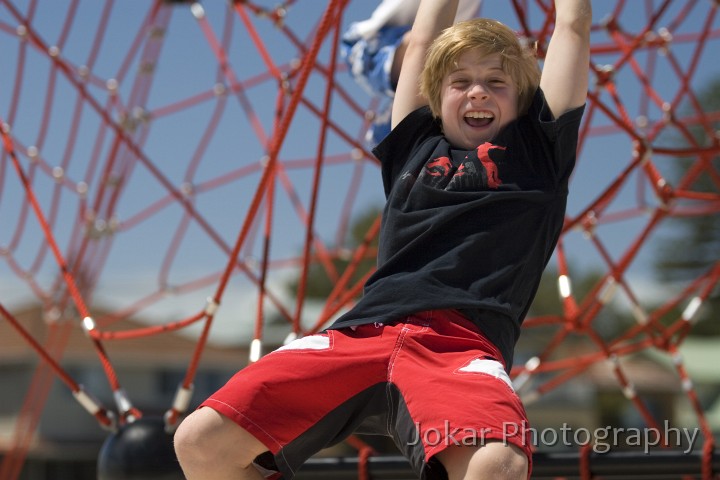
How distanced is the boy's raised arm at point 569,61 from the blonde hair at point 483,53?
0.02m

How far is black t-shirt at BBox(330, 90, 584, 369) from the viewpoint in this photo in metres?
0.83

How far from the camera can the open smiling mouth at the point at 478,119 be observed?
0.88 meters

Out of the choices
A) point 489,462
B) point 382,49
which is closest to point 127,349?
point 382,49

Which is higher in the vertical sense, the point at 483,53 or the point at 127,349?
the point at 127,349

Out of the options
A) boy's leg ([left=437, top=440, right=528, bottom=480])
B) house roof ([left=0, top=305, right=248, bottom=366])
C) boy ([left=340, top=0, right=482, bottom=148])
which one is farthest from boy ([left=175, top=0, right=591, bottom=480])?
house roof ([left=0, top=305, right=248, bottom=366])

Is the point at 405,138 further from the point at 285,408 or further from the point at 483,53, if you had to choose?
the point at 285,408

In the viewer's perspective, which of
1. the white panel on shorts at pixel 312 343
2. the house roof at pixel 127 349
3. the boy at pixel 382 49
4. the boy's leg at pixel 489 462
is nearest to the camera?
the boy's leg at pixel 489 462

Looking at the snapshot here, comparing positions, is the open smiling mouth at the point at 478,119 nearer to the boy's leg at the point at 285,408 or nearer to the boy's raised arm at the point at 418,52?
the boy's raised arm at the point at 418,52

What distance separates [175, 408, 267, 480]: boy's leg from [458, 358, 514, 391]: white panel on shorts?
156mm

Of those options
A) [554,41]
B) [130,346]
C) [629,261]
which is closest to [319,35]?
[554,41]

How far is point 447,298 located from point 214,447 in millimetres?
193

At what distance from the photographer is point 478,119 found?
35.1 inches

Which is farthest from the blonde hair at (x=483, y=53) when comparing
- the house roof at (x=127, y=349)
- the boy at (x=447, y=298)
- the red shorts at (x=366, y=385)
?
the house roof at (x=127, y=349)

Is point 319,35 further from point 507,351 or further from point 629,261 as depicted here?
point 629,261
